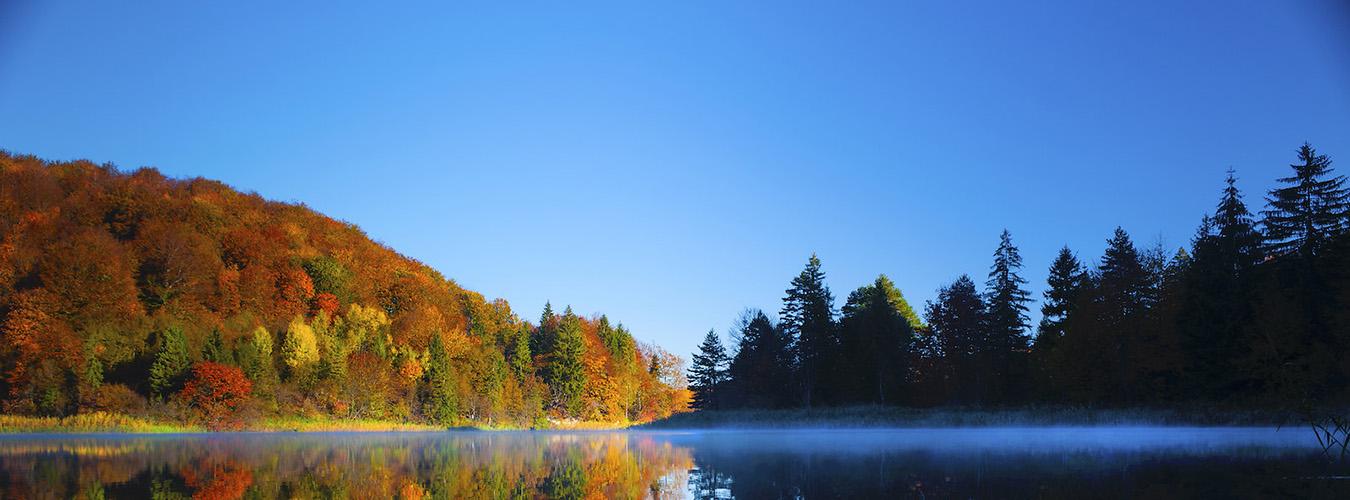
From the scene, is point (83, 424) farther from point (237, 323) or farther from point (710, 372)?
point (710, 372)

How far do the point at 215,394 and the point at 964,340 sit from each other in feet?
179

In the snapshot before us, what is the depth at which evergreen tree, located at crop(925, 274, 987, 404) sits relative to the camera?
59.6 meters

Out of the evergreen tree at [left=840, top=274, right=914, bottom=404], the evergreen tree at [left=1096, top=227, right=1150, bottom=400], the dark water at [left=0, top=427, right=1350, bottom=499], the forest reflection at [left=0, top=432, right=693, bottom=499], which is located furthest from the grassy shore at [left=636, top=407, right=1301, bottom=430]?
the forest reflection at [left=0, top=432, right=693, bottom=499]

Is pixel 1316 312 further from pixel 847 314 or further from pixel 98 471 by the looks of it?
pixel 98 471

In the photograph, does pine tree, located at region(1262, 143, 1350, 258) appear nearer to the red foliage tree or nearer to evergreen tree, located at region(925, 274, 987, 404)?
evergreen tree, located at region(925, 274, 987, 404)

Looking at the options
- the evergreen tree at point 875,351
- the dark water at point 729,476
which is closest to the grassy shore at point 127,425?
the dark water at point 729,476

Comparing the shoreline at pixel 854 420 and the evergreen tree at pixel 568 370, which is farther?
the evergreen tree at pixel 568 370

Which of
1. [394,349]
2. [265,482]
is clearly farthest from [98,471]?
[394,349]

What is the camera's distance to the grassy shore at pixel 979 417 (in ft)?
128

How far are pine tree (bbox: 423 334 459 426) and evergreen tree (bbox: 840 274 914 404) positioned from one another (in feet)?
125

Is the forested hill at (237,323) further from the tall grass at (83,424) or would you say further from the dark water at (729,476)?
the dark water at (729,476)

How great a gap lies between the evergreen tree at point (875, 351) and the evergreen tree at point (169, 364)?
50.2 m

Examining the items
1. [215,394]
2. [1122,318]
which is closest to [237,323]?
[215,394]

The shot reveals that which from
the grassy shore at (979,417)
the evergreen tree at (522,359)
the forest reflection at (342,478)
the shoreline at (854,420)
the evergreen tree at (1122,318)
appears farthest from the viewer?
the evergreen tree at (522,359)
